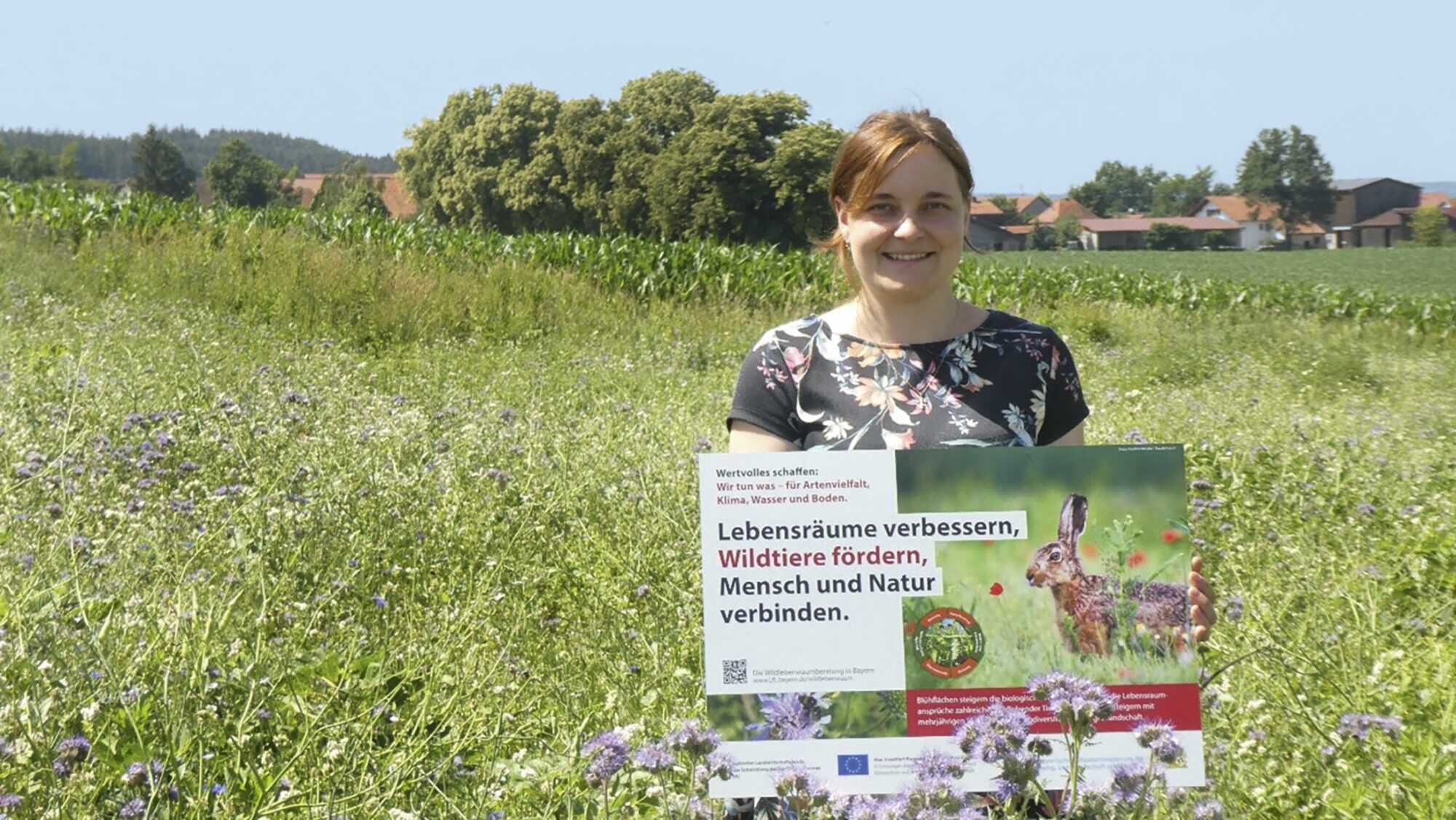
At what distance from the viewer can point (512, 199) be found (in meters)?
62.6

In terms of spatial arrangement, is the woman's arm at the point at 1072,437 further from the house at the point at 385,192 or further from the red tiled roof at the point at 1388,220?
the red tiled roof at the point at 1388,220

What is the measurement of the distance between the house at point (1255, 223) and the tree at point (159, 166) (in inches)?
3799

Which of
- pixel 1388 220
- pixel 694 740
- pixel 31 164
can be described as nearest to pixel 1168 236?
pixel 1388 220

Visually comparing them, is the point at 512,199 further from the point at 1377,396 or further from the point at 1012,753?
the point at 1012,753

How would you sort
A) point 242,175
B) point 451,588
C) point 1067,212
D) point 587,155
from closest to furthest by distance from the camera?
point 451,588 < point 587,155 < point 1067,212 < point 242,175

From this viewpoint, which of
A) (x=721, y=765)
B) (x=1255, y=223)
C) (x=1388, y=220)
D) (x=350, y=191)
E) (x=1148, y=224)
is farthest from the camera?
(x=1255, y=223)

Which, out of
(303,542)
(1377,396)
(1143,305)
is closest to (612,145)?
(1143,305)

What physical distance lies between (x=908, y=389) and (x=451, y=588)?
190 cm

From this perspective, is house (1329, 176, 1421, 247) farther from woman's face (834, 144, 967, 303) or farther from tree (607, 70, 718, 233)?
woman's face (834, 144, 967, 303)

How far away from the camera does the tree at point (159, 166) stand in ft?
410

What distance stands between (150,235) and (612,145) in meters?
44.1

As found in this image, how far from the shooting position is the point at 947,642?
5.51 feet

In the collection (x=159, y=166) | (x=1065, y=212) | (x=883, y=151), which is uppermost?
(x=159, y=166)

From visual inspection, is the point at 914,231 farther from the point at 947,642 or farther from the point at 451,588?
the point at 451,588
